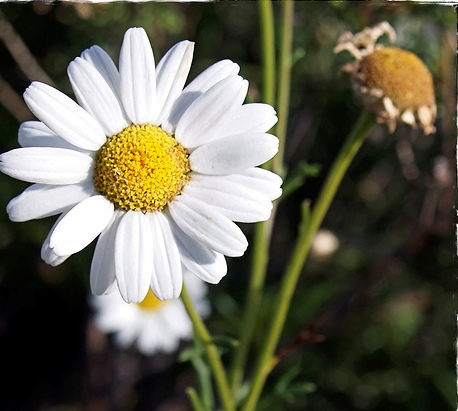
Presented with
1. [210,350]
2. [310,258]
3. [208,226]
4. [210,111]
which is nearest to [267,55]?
[210,111]

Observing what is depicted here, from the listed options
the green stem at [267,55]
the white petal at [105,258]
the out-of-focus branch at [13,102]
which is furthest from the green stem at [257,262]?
the out-of-focus branch at [13,102]

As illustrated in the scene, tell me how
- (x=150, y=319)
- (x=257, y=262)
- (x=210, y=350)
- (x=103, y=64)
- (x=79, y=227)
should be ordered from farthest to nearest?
(x=150, y=319) < (x=257, y=262) < (x=210, y=350) < (x=103, y=64) < (x=79, y=227)

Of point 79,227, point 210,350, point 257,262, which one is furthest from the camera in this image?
point 257,262

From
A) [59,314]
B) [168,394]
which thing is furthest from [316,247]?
[59,314]

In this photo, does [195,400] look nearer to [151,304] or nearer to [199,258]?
[199,258]

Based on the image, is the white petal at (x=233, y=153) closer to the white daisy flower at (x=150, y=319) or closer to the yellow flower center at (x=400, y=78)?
the yellow flower center at (x=400, y=78)

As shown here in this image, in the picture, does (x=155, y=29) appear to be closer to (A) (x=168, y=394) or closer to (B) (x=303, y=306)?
(B) (x=303, y=306)

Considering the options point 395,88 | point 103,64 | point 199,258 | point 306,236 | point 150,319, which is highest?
point 103,64
